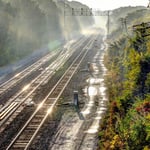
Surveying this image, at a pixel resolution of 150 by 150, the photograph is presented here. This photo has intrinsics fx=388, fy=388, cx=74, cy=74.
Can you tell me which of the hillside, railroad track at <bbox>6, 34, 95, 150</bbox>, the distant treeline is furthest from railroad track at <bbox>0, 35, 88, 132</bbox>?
the distant treeline

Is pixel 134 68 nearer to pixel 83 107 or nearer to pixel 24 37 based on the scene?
pixel 83 107

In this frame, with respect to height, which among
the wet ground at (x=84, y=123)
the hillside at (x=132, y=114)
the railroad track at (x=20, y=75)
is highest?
the hillside at (x=132, y=114)

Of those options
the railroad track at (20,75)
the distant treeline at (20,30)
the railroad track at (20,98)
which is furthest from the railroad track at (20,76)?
the distant treeline at (20,30)

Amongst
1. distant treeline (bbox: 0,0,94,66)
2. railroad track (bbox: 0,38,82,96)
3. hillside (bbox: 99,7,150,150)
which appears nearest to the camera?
hillside (bbox: 99,7,150,150)

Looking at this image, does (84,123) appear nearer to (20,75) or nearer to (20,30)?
(20,75)

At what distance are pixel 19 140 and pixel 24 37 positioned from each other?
51.4m

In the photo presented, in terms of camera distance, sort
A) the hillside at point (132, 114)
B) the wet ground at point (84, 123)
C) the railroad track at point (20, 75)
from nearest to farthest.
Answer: the hillside at point (132, 114)
the wet ground at point (84, 123)
the railroad track at point (20, 75)

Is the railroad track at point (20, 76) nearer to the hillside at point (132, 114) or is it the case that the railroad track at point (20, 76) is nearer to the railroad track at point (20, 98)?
the railroad track at point (20, 98)

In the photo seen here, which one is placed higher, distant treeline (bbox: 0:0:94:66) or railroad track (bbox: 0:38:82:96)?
distant treeline (bbox: 0:0:94:66)

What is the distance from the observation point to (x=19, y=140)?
65.3 ft

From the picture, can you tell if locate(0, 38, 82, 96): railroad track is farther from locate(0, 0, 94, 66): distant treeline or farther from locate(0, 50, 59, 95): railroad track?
locate(0, 0, 94, 66): distant treeline

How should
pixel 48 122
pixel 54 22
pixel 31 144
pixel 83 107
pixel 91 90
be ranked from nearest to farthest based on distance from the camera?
pixel 31 144 < pixel 48 122 < pixel 83 107 < pixel 91 90 < pixel 54 22

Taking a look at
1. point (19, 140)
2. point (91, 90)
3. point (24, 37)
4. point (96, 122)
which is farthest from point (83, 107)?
point (24, 37)

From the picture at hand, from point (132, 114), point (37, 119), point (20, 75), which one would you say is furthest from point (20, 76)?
point (132, 114)
